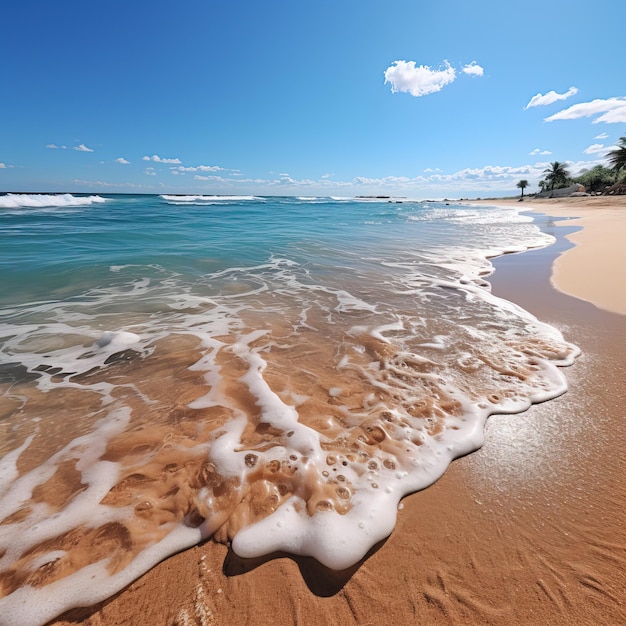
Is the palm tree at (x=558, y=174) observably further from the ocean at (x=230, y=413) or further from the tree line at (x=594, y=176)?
the ocean at (x=230, y=413)

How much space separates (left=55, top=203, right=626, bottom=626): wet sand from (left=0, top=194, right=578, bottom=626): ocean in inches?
4.2

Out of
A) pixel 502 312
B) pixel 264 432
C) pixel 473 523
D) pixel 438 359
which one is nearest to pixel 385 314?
pixel 438 359

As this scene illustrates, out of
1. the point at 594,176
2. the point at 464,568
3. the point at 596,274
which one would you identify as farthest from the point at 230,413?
the point at 594,176

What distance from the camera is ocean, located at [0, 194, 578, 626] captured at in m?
1.79

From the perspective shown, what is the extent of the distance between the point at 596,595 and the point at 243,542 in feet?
6.11

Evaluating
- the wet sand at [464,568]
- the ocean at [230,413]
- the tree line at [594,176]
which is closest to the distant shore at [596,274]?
the ocean at [230,413]

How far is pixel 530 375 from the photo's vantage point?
10.7 feet

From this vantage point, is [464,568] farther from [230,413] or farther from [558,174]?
[558,174]

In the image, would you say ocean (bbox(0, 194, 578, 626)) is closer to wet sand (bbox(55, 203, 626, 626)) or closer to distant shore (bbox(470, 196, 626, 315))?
wet sand (bbox(55, 203, 626, 626))

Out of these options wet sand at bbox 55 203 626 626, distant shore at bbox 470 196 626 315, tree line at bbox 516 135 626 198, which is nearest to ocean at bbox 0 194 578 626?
wet sand at bbox 55 203 626 626

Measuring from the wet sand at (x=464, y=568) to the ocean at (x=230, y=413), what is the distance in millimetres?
106

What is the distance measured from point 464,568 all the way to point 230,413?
212 cm

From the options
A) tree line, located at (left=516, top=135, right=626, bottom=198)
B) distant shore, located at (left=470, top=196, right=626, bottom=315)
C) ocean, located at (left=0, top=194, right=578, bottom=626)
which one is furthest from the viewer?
tree line, located at (left=516, top=135, right=626, bottom=198)

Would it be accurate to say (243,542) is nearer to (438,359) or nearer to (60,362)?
(438,359)
